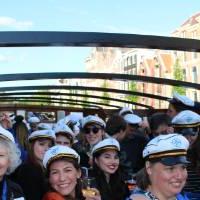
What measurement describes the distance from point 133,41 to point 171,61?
6281cm

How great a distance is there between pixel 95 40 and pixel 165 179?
6.86m

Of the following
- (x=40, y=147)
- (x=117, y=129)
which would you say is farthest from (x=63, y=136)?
(x=40, y=147)

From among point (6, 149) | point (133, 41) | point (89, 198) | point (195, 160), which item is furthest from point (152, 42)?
point (6, 149)

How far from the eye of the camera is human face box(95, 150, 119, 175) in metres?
4.55

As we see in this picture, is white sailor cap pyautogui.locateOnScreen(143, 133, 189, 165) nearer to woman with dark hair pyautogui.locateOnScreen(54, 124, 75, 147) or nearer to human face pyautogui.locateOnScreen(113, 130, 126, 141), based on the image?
woman with dark hair pyautogui.locateOnScreen(54, 124, 75, 147)

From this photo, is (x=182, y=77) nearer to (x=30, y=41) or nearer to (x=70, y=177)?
(x=30, y=41)

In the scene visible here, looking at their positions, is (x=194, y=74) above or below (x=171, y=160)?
above

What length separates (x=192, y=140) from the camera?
482 cm

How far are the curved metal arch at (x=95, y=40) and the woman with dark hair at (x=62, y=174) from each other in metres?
5.51

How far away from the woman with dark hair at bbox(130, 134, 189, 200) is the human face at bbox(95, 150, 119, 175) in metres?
1.66

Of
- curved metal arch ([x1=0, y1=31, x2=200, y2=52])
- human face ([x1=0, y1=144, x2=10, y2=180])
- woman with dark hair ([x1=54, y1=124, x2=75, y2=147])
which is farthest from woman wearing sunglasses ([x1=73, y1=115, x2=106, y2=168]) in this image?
curved metal arch ([x1=0, y1=31, x2=200, y2=52])

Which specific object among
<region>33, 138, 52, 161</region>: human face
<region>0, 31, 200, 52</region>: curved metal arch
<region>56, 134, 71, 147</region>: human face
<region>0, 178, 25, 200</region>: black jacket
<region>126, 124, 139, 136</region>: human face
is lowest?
<region>0, 178, 25, 200</region>: black jacket

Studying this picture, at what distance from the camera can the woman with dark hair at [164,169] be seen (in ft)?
9.18

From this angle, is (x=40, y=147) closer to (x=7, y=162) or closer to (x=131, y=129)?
(x=7, y=162)
